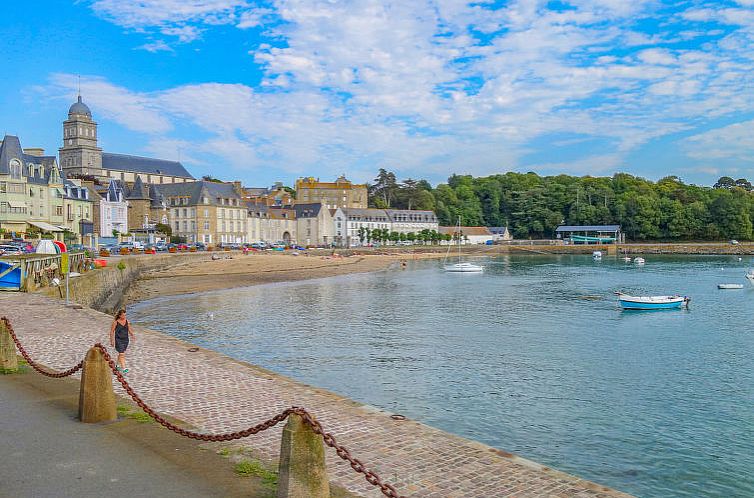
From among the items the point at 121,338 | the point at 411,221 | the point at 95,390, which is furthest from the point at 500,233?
the point at 95,390

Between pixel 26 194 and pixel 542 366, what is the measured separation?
63.0 meters

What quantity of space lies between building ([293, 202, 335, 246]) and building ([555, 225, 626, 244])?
63.8m

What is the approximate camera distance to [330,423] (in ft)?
35.4

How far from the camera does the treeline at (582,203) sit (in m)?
140

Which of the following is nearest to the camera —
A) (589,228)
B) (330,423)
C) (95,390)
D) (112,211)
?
(95,390)

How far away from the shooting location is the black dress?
1432 cm

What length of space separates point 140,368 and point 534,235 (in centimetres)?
15850

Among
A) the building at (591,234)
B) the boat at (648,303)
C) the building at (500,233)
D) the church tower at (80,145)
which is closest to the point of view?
the boat at (648,303)

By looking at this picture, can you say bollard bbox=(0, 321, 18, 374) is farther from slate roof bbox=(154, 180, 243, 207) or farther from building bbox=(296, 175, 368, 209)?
building bbox=(296, 175, 368, 209)

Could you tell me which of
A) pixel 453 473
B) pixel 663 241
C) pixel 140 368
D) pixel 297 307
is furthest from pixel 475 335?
pixel 663 241

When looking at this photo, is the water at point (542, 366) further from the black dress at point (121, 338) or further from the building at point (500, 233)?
the building at point (500, 233)

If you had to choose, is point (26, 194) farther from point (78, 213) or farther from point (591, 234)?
point (591, 234)

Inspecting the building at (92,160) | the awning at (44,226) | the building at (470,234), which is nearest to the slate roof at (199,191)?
the building at (92,160)

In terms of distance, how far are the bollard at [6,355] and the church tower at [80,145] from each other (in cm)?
12103
